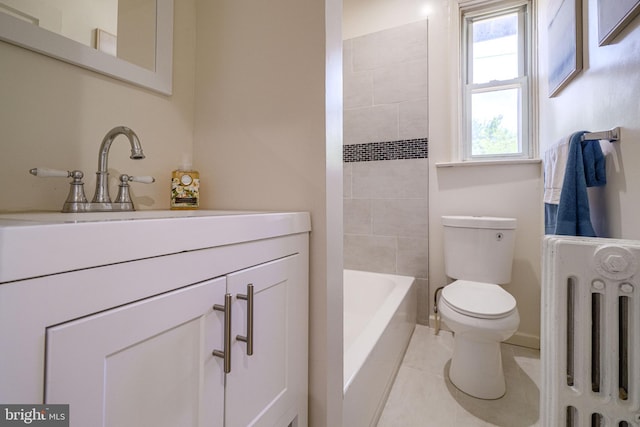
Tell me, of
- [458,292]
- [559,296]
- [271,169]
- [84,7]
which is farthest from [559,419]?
[84,7]

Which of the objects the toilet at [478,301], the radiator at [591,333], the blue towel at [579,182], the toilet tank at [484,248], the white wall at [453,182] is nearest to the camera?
the radiator at [591,333]

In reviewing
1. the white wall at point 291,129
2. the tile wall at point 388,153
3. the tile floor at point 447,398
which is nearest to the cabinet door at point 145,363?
the white wall at point 291,129

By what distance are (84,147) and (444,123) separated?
6.74ft

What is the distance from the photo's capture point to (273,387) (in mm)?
660

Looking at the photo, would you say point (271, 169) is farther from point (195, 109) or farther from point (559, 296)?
point (559, 296)

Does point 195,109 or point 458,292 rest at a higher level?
point 195,109

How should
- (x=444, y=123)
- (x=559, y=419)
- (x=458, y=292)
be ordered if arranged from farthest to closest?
(x=444, y=123), (x=458, y=292), (x=559, y=419)

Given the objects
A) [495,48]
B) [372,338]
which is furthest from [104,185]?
[495,48]

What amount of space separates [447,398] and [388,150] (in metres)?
1.61

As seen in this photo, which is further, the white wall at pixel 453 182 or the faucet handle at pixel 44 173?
the white wall at pixel 453 182

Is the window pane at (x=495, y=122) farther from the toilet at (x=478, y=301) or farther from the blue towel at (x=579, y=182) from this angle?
the blue towel at (x=579, y=182)

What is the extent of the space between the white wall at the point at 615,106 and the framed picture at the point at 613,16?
2 centimetres

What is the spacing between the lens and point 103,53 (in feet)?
2.48

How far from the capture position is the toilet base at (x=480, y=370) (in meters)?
1.39
